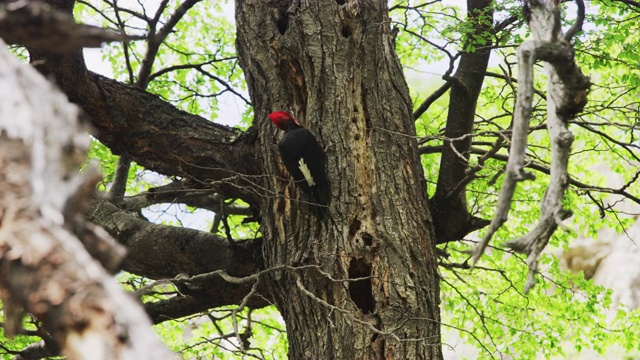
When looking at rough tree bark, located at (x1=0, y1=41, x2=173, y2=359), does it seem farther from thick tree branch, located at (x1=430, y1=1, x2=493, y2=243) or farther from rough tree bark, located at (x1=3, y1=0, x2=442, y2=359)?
thick tree branch, located at (x1=430, y1=1, x2=493, y2=243)

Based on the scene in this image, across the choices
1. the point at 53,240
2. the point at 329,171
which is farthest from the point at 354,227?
the point at 53,240

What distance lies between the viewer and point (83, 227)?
1.17m

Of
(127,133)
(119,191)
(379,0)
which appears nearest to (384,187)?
(379,0)

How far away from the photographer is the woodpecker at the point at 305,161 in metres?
3.45

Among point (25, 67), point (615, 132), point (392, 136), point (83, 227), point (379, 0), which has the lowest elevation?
point (83, 227)

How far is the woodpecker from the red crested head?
0.14 ft

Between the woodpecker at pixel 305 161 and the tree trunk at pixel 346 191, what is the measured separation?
78 mm

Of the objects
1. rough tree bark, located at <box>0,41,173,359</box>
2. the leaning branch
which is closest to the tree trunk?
the leaning branch

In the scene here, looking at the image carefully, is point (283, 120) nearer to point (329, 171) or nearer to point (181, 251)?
point (329, 171)

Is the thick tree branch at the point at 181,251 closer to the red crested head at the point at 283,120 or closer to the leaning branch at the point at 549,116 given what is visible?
the red crested head at the point at 283,120

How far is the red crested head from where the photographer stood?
377cm

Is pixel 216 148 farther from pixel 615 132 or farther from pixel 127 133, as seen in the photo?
pixel 615 132

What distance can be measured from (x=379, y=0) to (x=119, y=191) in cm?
281

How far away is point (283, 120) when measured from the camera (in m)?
3.80
